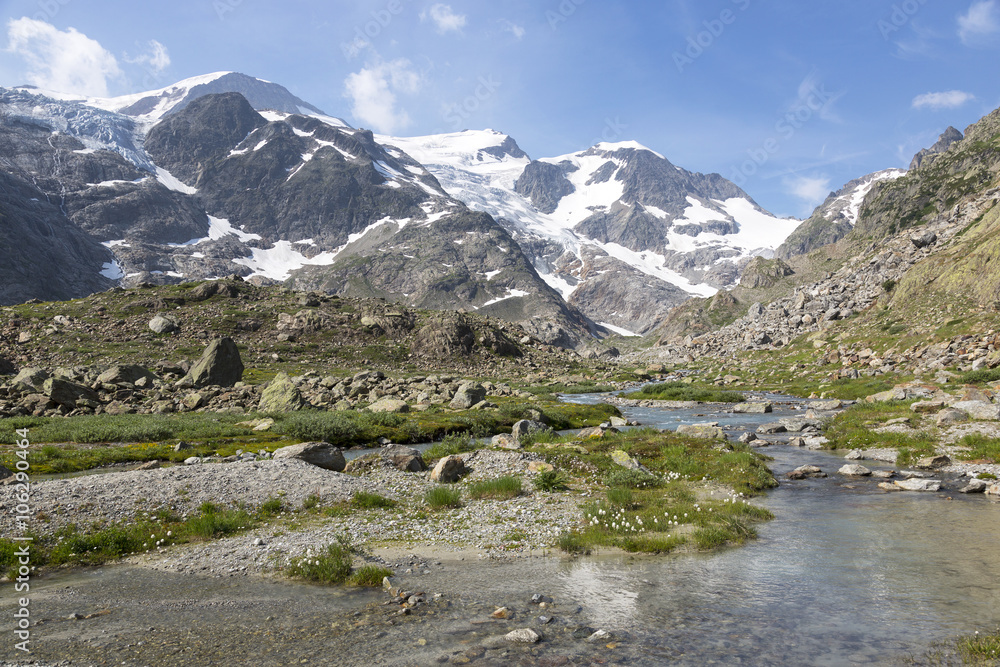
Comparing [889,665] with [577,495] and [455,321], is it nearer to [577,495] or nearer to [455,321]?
[577,495]

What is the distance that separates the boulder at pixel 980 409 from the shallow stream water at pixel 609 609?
20.4 meters

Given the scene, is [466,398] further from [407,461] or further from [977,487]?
[977,487]

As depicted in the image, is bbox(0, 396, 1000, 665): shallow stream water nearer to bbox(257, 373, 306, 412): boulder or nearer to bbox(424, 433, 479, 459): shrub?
bbox(424, 433, 479, 459): shrub

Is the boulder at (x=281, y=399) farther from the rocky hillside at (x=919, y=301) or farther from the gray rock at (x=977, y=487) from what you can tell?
the rocky hillside at (x=919, y=301)

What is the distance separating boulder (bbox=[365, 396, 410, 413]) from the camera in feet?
192

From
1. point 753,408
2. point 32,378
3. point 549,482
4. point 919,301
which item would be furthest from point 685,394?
point 32,378

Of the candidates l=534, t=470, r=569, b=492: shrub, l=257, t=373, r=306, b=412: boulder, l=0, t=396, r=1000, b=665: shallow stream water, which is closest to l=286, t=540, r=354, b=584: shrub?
l=0, t=396, r=1000, b=665: shallow stream water

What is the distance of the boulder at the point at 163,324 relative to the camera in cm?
11125

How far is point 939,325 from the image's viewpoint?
2936 inches

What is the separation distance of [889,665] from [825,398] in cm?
6727

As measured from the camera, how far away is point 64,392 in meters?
51.2

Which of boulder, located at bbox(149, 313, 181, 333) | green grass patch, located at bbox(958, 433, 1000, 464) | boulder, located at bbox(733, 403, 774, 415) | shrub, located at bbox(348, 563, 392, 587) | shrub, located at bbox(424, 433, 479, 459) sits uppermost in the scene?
boulder, located at bbox(149, 313, 181, 333)

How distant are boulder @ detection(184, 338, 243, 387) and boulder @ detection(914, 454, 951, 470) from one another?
7410 centimetres

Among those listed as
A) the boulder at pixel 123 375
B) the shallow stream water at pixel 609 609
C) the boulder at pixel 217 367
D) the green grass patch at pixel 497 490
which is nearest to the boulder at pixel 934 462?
the shallow stream water at pixel 609 609
